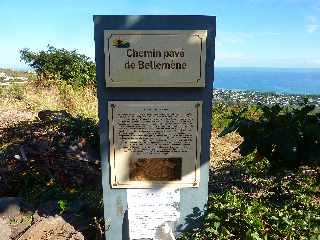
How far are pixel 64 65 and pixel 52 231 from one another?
52.6ft

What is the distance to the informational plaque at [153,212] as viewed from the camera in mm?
4276

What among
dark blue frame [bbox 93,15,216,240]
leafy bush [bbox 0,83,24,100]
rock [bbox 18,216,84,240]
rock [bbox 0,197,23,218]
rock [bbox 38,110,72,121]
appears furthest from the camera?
leafy bush [bbox 0,83,24,100]

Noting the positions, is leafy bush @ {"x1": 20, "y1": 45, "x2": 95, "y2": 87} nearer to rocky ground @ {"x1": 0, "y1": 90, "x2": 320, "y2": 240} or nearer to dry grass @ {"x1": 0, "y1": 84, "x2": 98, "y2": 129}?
dry grass @ {"x1": 0, "y1": 84, "x2": 98, "y2": 129}

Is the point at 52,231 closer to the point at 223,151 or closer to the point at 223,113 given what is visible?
the point at 223,151

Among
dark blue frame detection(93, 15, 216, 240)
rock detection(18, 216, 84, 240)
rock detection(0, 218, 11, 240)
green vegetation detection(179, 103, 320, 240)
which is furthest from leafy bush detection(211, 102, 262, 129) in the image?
rock detection(0, 218, 11, 240)

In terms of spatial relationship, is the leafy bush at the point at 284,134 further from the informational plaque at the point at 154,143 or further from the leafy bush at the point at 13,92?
the leafy bush at the point at 13,92

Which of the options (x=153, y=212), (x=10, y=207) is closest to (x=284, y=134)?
(x=153, y=212)

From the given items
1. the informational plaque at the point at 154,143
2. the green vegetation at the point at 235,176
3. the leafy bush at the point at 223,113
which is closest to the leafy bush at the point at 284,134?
the green vegetation at the point at 235,176

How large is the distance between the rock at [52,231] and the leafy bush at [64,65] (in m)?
12.6

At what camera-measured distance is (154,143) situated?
4.11m

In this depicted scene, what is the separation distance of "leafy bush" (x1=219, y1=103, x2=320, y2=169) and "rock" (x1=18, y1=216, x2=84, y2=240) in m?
1.74

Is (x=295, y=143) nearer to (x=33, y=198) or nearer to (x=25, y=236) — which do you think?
(x=25, y=236)

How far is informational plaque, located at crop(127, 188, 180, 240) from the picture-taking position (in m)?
4.28

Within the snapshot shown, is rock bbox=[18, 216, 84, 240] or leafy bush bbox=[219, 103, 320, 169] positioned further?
rock bbox=[18, 216, 84, 240]
